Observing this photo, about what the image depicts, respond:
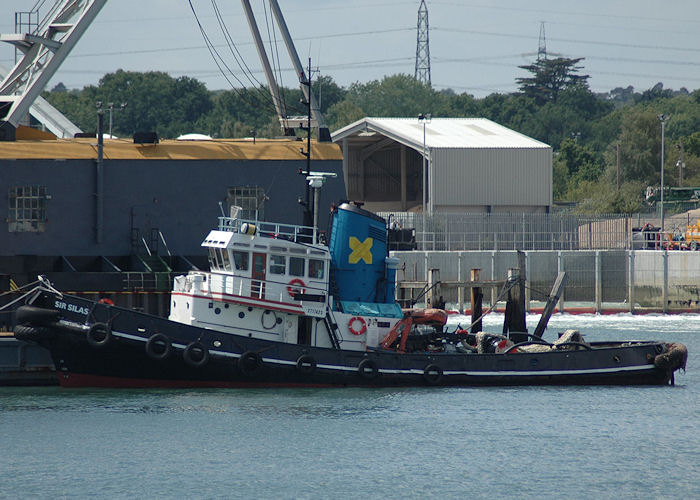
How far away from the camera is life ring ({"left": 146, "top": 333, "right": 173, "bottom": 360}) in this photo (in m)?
24.6

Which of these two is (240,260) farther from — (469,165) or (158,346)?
(469,165)

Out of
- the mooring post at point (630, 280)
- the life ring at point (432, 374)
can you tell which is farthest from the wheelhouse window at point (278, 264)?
the mooring post at point (630, 280)

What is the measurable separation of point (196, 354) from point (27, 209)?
8.09 metres

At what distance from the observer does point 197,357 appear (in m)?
24.9

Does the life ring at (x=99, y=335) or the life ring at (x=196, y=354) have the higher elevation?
the life ring at (x=99, y=335)

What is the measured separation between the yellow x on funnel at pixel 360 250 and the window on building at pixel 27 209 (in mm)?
9092

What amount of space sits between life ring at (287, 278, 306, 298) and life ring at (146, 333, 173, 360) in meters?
2.82

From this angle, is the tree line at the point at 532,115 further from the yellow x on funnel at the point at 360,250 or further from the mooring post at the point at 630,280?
the yellow x on funnel at the point at 360,250

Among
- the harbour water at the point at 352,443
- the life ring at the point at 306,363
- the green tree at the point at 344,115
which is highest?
the green tree at the point at 344,115

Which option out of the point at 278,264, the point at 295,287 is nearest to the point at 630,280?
the point at 295,287

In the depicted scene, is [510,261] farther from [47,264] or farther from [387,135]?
[47,264]

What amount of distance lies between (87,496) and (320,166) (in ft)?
53.1

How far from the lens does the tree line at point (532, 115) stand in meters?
A: 88.4

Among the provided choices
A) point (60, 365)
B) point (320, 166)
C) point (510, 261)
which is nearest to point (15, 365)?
point (60, 365)
